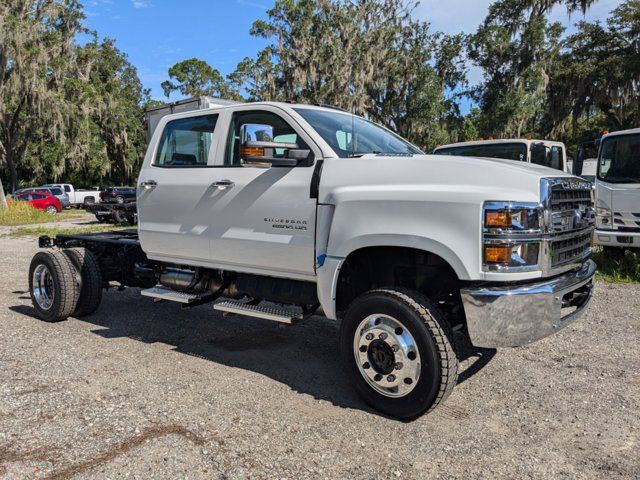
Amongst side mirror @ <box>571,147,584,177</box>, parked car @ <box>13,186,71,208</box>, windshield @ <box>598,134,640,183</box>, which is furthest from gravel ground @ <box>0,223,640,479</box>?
parked car @ <box>13,186,71,208</box>

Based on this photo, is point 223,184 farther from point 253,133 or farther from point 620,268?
point 620,268

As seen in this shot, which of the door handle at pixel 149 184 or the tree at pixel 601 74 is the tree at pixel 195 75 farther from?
the door handle at pixel 149 184

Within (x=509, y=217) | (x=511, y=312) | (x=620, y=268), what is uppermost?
(x=509, y=217)

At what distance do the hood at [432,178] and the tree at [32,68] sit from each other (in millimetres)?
30739

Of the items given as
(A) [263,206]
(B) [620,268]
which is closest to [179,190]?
(A) [263,206]

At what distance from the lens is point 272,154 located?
167 inches

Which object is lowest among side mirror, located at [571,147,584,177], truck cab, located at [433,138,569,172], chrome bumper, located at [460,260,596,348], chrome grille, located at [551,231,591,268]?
chrome bumper, located at [460,260,596,348]

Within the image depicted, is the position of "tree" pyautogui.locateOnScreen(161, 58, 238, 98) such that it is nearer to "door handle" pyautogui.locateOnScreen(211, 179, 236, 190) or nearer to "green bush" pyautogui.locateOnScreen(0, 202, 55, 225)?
"green bush" pyautogui.locateOnScreen(0, 202, 55, 225)

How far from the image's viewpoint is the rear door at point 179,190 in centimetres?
489

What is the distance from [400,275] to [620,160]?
623 cm

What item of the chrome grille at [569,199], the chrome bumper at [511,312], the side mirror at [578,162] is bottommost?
the chrome bumper at [511,312]

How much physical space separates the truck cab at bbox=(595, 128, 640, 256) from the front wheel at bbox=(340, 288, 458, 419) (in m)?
5.99

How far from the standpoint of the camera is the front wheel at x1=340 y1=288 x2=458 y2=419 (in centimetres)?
344

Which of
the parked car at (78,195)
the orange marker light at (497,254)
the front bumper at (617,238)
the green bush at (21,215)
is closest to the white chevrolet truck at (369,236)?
the orange marker light at (497,254)
